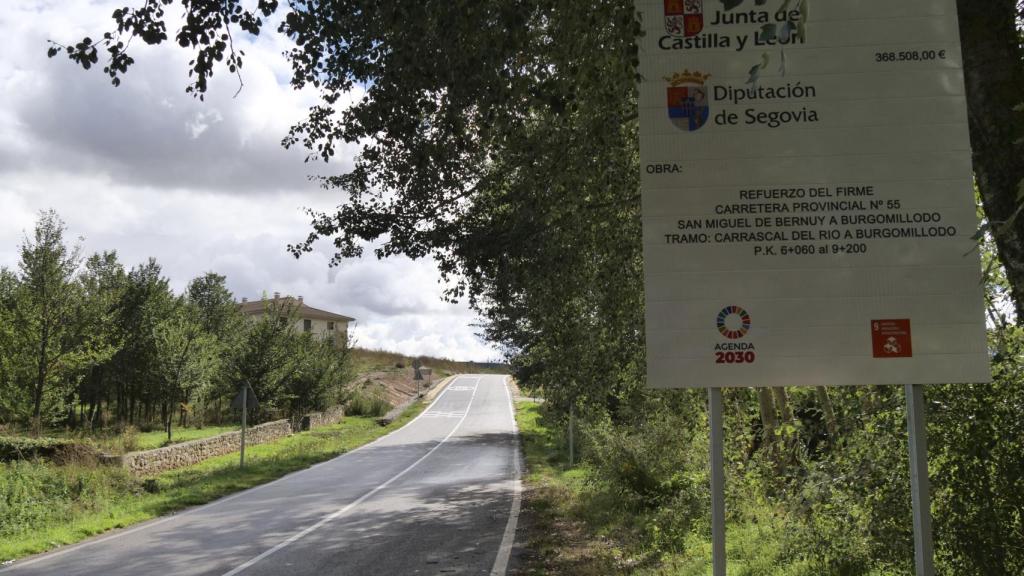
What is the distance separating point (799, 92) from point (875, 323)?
124 cm

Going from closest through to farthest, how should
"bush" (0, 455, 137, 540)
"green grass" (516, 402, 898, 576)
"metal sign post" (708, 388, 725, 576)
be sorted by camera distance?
"metal sign post" (708, 388, 725, 576), "green grass" (516, 402, 898, 576), "bush" (0, 455, 137, 540)

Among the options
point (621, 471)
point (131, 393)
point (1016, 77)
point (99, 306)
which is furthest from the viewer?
point (131, 393)

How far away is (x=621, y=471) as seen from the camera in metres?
11.9

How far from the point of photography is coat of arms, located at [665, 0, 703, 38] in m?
3.72

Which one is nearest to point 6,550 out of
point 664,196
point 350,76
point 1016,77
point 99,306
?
point 350,76

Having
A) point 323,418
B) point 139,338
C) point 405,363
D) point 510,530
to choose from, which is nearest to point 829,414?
point 510,530

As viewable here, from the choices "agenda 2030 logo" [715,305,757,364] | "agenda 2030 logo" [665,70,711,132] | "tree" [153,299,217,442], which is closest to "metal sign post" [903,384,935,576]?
"agenda 2030 logo" [715,305,757,364]

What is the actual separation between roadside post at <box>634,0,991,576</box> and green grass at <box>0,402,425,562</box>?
10.4 meters

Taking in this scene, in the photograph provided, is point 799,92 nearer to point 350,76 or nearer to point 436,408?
point 350,76

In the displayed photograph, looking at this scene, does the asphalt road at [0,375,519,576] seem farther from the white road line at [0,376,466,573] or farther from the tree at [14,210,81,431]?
the tree at [14,210,81,431]

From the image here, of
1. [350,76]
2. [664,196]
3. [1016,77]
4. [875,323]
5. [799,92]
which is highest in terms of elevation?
[350,76]

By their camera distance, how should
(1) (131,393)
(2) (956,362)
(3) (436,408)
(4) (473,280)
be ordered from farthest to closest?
(3) (436,408)
(1) (131,393)
(4) (473,280)
(2) (956,362)

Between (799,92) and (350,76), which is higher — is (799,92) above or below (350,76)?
below

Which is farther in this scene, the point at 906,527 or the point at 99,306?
the point at 99,306
